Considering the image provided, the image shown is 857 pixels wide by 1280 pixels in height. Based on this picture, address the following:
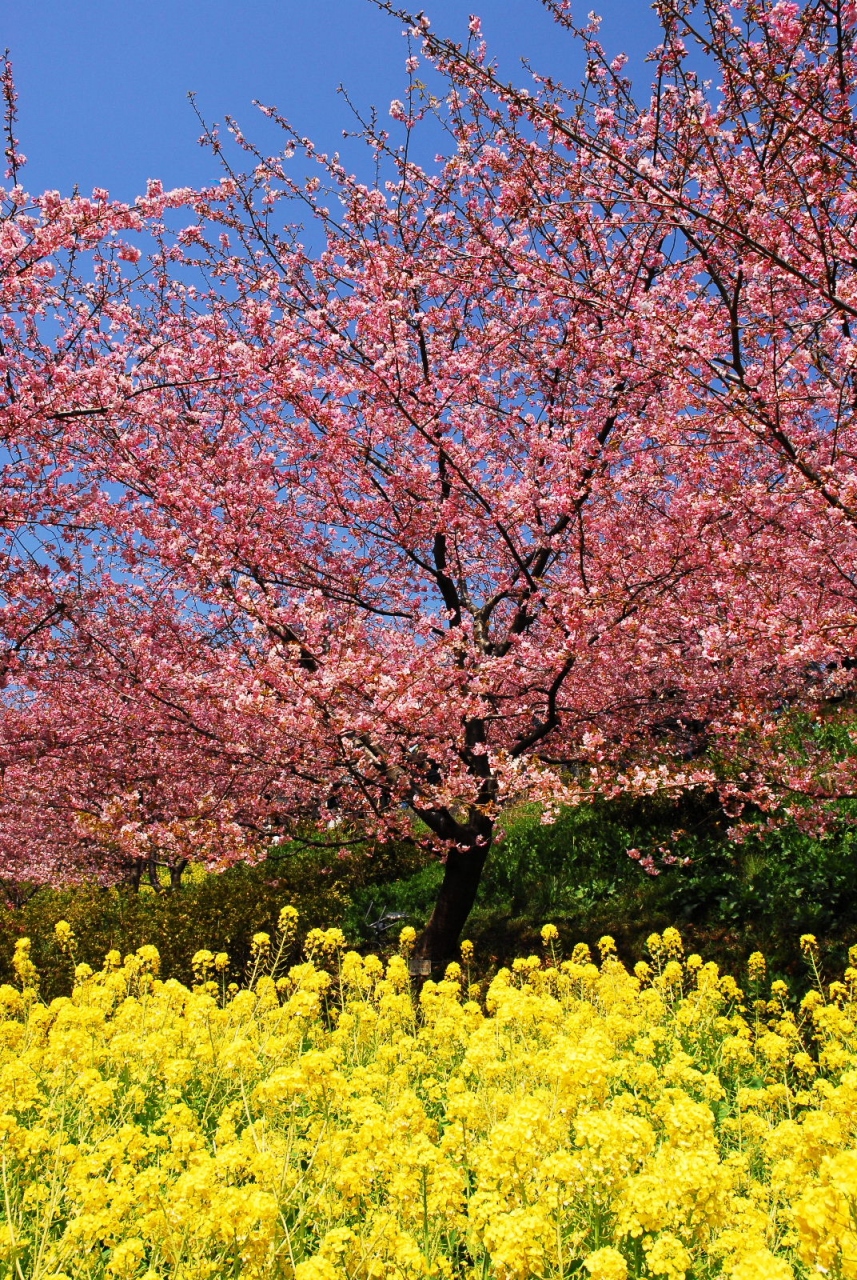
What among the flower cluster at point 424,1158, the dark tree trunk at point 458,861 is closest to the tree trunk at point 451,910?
the dark tree trunk at point 458,861

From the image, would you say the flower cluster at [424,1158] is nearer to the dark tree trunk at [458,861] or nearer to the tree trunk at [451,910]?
the dark tree trunk at [458,861]

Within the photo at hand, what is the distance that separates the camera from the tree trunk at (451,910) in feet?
31.3

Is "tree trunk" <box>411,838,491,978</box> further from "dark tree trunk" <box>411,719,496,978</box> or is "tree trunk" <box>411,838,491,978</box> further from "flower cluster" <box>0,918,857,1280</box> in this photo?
"flower cluster" <box>0,918,857,1280</box>

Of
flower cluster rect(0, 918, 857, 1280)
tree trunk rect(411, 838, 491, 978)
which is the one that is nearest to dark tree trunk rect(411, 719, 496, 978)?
tree trunk rect(411, 838, 491, 978)

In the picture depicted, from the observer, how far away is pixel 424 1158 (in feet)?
10.5

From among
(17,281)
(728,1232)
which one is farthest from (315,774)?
(728,1232)

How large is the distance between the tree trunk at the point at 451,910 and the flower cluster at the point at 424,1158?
10.3 ft

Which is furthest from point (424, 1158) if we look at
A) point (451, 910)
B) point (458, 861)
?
point (451, 910)

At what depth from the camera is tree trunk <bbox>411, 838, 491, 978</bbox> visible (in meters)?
9.55

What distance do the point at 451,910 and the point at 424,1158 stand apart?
6.67m

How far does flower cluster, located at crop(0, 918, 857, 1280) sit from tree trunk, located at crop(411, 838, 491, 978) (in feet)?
10.3

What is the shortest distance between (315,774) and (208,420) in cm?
447

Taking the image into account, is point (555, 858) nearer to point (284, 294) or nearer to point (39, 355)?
point (284, 294)

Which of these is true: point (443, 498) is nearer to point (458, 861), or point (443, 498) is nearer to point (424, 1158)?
point (458, 861)
